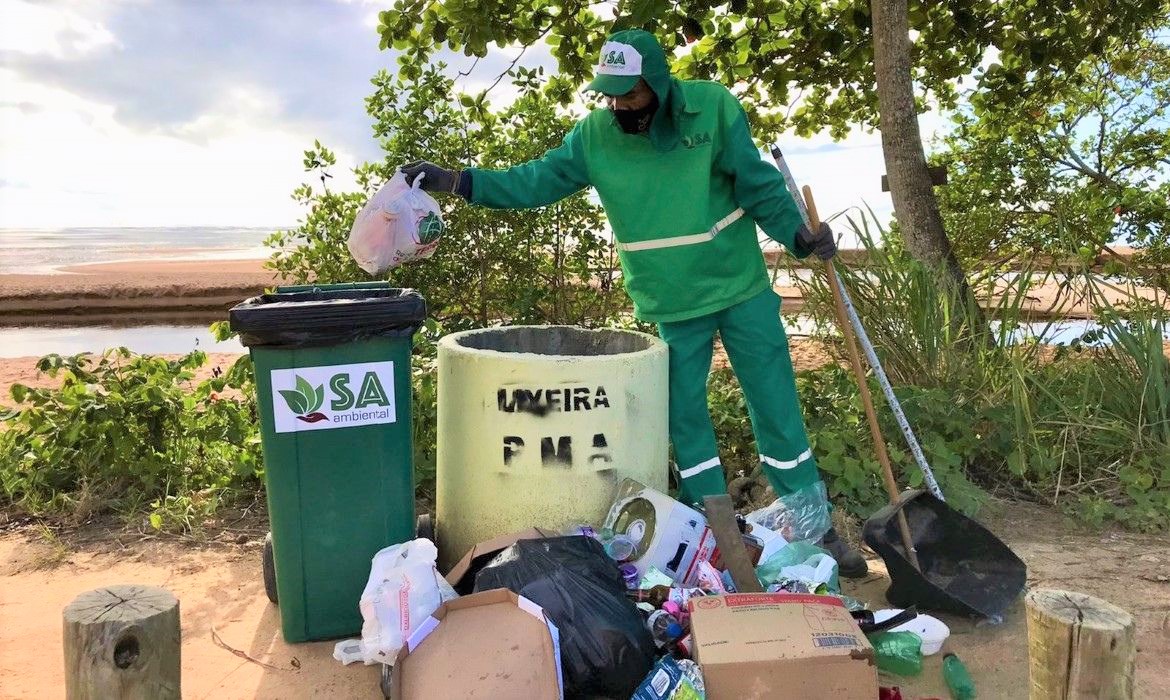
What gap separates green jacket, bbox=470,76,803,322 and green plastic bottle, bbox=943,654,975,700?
4.75 feet

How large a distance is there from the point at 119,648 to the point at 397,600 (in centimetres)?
86

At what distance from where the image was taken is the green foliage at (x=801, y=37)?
226 inches

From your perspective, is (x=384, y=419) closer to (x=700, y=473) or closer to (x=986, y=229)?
(x=700, y=473)

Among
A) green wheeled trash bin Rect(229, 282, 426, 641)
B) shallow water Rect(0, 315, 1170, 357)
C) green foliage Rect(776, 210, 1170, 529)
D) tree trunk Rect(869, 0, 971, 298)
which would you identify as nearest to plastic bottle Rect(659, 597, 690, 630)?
green wheeled trash bin Rect(229, 282, 426, 641)

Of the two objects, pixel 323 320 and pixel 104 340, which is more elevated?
pixel 323 320

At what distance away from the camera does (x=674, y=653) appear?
8.32 feet

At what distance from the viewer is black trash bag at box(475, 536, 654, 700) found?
2.39 m

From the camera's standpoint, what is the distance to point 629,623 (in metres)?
2.47

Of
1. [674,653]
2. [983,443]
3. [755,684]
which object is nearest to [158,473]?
[674,653]

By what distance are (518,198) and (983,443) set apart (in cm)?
260

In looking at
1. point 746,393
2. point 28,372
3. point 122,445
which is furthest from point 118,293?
point 746,393

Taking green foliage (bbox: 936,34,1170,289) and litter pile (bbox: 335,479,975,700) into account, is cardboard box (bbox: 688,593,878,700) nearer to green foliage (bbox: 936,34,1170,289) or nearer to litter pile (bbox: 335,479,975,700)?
litter pile (bbox: 335,479,975,700)

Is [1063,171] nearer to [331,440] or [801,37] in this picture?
[801,37]

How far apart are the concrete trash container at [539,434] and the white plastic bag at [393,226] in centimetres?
42
